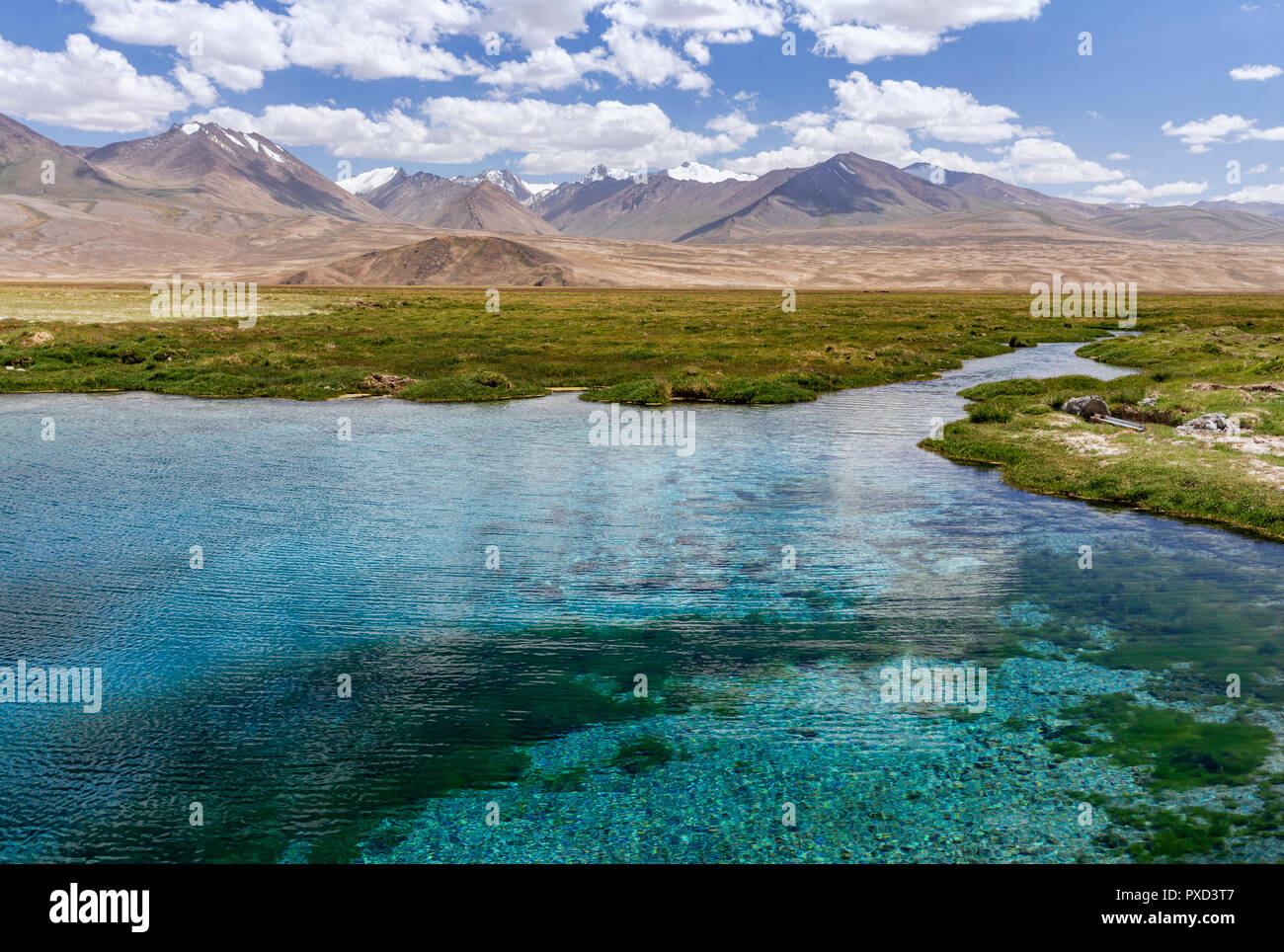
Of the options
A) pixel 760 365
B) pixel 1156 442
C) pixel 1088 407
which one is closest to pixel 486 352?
pixel 760 365

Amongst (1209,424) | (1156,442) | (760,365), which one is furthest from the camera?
(760,365)

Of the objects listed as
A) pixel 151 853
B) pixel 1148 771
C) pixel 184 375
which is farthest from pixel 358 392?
pixel 1148 771

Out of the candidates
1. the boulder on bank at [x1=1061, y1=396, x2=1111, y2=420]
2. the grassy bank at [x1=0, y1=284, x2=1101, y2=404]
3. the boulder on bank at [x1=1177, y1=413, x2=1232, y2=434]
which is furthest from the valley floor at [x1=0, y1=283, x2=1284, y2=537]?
the boulder on bank at [x1=1061, y1=396, x2=1111, y2=420]

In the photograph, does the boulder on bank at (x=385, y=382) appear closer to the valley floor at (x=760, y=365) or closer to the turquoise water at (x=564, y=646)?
the valley floor at (x=760, y=365)

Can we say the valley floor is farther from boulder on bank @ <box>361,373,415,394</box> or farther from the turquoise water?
the turquoise water

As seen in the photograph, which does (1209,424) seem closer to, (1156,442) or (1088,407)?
(1156,442)
